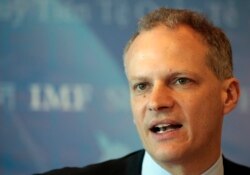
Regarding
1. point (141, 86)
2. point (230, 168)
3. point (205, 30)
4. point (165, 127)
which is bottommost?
point (230, 168)

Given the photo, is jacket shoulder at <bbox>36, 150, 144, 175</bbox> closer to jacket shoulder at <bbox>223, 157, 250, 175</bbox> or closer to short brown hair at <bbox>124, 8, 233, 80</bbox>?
jacket shoulder at <bbox>223, 157, 250, 175</bbox>

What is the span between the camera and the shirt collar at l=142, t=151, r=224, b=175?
1.35m

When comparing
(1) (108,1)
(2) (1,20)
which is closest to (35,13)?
(2) (1,20)

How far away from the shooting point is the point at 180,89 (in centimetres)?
127

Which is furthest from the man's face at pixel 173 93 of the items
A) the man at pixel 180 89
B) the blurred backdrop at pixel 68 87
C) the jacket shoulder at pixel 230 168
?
the blurred backdrop at pixel 68 87

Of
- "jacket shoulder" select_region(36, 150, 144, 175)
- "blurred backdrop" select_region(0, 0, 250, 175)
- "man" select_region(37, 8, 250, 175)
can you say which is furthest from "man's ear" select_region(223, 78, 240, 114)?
"blurred backdrop" select_region(0, 0, 250, 175)

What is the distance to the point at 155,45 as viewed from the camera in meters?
1.31

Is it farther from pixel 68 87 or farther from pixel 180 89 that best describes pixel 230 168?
pixel 68 87

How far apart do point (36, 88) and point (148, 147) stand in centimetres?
95

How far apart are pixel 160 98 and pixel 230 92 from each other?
0.29 metres

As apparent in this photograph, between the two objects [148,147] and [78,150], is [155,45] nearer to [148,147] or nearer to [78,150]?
[148,147]

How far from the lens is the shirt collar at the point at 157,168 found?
135 centimetres

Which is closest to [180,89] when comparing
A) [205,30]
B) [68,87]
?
[205,30]

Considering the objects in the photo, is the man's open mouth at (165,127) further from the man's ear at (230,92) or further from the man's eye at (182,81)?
the man's ear at (230,92)
